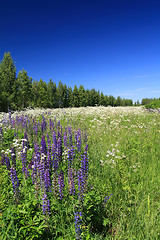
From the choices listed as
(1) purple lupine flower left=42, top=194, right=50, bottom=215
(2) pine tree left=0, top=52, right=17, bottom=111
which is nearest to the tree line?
(2) pine tree left=0, top=52, right=17, bottom=111

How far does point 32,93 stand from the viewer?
40.1m

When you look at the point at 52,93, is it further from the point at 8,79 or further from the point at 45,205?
the point at 45,205

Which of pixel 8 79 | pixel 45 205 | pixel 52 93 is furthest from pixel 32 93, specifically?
pixel 45 205

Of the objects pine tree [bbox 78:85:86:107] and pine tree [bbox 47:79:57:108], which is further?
pine tree [bbox 78:85:86:107]

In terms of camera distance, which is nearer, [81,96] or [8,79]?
[8,79]

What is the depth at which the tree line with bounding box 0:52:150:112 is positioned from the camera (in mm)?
30219

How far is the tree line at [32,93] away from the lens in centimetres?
3022

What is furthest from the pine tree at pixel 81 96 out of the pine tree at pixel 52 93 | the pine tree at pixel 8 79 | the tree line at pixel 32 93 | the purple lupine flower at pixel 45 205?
the purple lupine flower at pixel 45 205

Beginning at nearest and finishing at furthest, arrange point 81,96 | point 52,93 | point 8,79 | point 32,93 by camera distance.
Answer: point 8,79 → point 32,93 → point 52,93 → point 81,96

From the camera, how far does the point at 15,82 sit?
101 feet

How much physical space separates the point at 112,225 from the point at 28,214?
1.48m

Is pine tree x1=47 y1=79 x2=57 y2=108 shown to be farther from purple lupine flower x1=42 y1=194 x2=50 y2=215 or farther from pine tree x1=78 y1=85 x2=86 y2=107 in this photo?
purple lupine flower x1=42 y1=194 x2=50 y2=215

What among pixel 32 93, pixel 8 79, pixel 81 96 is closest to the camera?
pixel 8 79

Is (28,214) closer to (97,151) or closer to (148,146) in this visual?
(97,151)
